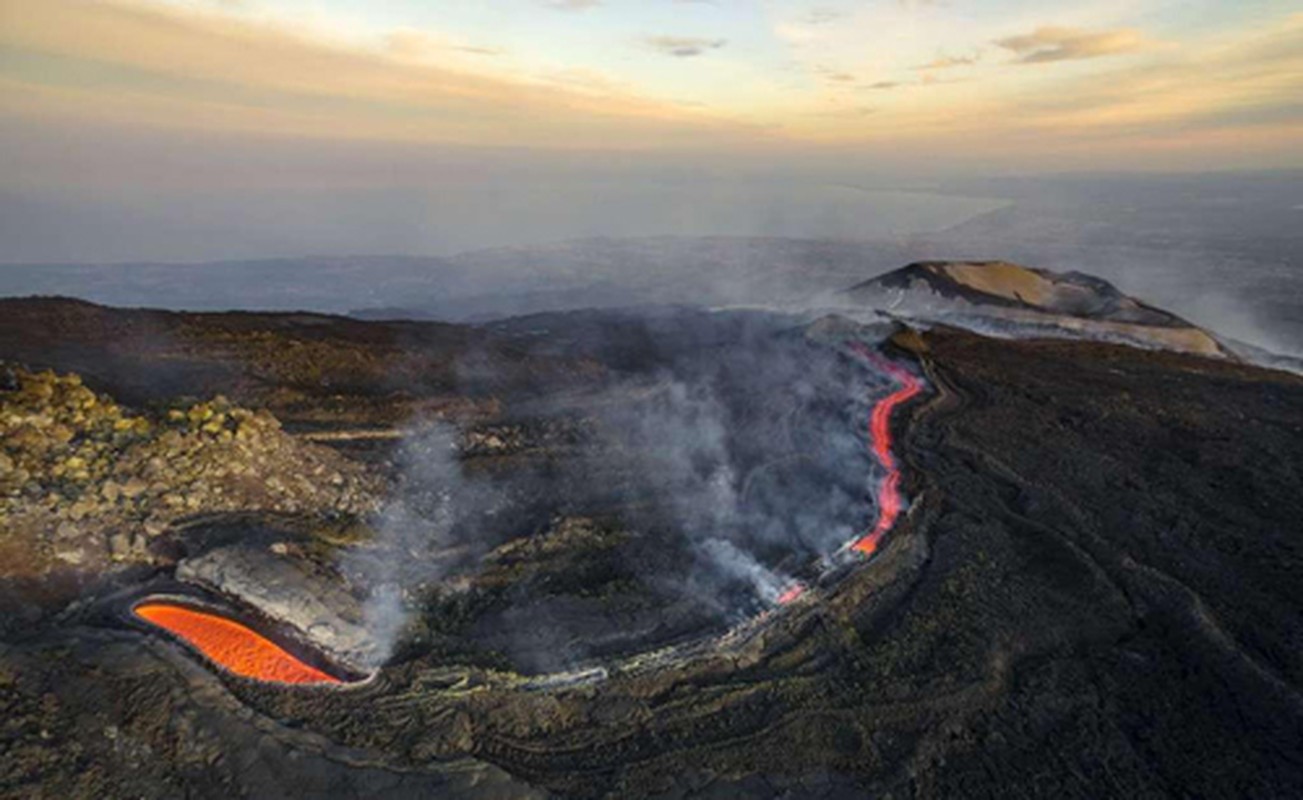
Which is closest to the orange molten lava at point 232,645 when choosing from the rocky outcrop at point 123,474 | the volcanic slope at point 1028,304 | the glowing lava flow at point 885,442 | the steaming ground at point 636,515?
the steaming ground at point 636,515

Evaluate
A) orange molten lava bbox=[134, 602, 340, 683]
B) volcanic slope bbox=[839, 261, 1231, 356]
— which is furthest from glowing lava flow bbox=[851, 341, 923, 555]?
volcanic slope bbox=[839, 261, 1231, 356]

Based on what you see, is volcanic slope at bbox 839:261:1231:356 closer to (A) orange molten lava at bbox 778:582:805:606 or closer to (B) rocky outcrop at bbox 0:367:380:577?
(A) orange molten lava at bbox 778:582:805:606

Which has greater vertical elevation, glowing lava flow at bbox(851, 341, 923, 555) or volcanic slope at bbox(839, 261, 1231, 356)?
volcanic slope at bbox(839, 261, 1231, 356)

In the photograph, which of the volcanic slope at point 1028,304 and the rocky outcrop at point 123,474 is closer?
the rocky outcrop at point 123,474

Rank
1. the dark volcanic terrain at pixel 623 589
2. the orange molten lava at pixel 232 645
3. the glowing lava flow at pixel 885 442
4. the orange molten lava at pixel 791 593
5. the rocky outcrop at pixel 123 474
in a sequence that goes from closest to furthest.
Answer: the dark volcanic terrain at pixel 623 589
the orange molten lava at pixel 232 645
the rocky outcrop at pixel 123 474
the orange molten lava at pixel 791 593
the glowing lava flow at pixel 885 442

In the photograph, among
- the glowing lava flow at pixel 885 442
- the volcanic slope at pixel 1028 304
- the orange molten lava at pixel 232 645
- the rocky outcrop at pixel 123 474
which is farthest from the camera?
the volcanic slope at pixel 1028 304

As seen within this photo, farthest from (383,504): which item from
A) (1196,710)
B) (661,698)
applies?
(1196,710)

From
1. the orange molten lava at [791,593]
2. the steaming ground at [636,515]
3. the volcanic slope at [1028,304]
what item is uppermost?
the volcanic slope at [1028,304]

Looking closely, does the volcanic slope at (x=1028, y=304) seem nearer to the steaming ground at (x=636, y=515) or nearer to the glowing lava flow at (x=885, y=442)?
the glowing lava flow at (x=885, y=442)
